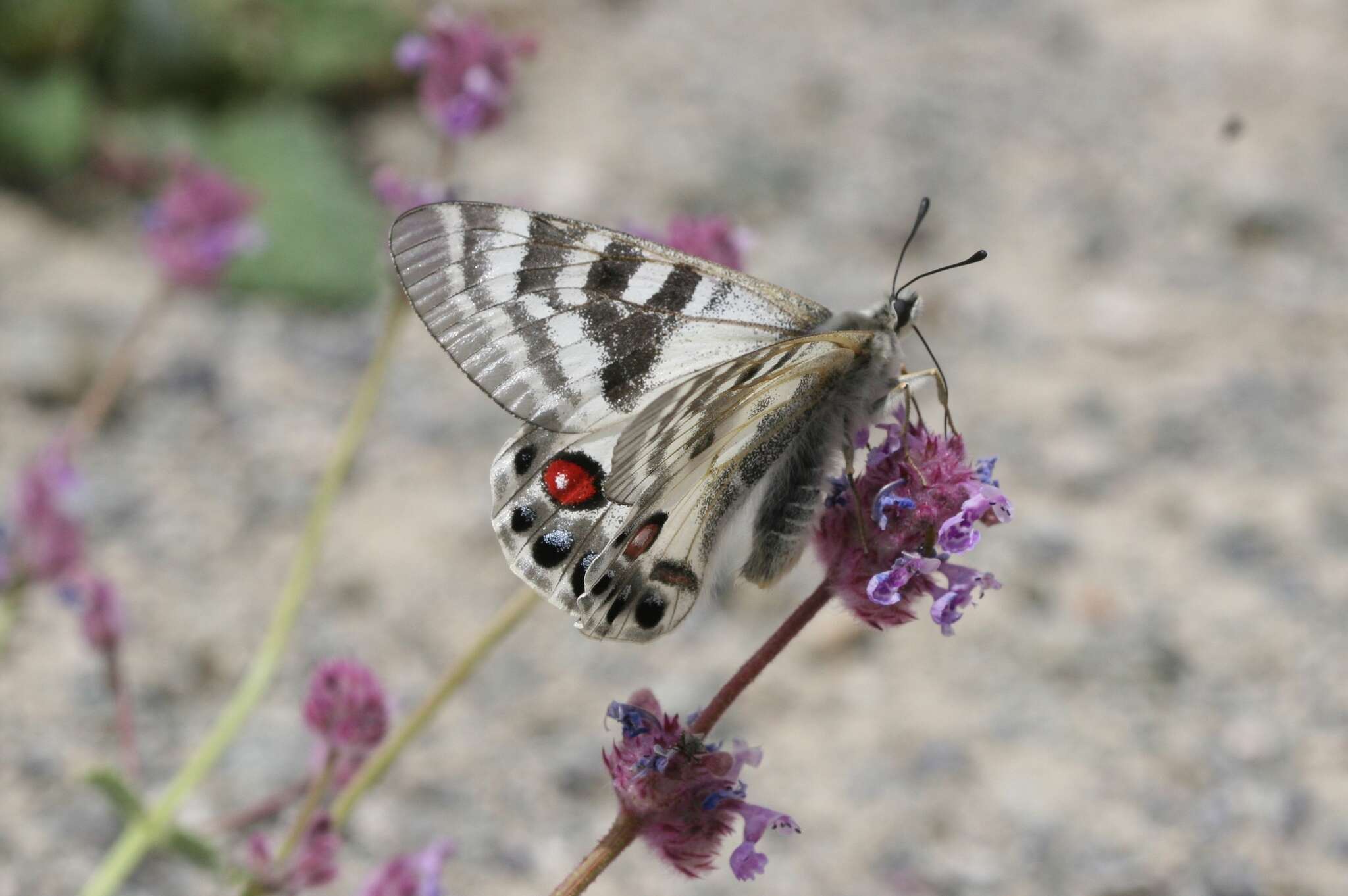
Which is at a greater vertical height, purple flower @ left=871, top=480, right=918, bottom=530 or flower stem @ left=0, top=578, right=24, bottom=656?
purple flower @ left=871, top=480, right=918, bottom=530

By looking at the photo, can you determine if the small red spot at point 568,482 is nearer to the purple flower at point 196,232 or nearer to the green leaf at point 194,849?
the green leaf at point 194,849

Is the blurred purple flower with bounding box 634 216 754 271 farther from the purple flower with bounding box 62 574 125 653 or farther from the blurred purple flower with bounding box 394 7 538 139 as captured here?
the purple flower with bounding box 62 574 125 653

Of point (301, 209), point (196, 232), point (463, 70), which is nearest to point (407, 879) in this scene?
point (463, 70)

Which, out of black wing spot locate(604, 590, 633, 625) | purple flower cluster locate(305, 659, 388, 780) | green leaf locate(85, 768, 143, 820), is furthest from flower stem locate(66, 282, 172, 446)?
black wing spot locate(604, 590, 633, 625)

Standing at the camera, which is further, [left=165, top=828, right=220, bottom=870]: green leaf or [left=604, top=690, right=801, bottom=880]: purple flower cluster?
[left=165, top=828, right=220, bottom=870]: green leaf

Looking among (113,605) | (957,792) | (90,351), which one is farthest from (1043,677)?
(90,351)

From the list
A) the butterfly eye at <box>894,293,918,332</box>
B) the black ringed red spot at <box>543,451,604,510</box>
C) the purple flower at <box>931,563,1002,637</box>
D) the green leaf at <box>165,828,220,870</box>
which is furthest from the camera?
the green leaf at <box>165,828,220,870</box>

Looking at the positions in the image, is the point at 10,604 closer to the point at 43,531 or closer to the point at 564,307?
the point at 43,531
